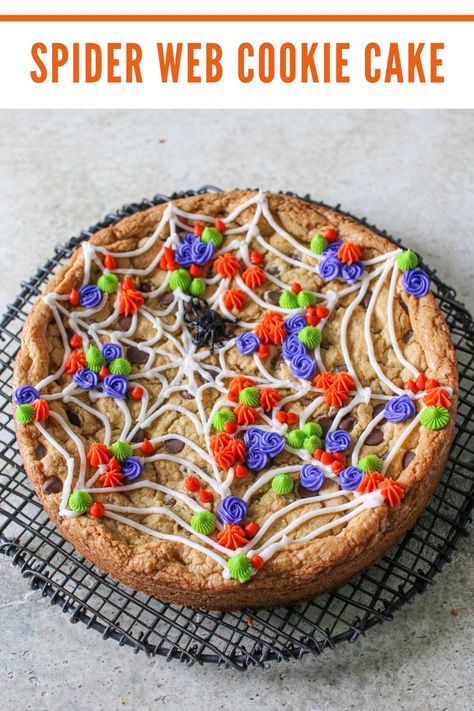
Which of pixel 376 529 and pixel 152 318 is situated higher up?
pixel 152 318

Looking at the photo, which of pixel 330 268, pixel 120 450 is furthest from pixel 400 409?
pixel 120 450

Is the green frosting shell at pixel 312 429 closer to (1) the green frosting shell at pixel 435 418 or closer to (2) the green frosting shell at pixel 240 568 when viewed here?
(1) the green frosting shell at pixel 435 418

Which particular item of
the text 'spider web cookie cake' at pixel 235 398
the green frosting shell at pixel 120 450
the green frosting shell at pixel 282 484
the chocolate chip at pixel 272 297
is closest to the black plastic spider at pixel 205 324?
the text 'spider web cookie cake' at pixel 235 398

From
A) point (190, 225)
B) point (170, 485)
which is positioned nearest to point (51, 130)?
point (190, 225)

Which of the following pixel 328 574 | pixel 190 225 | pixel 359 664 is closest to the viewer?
pixel 328 574

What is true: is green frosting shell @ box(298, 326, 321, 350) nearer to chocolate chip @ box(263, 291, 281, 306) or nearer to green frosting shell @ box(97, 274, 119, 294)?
chocolate chip @ box(263, 291, 281, 306)

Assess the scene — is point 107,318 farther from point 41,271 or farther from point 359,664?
point 359,664
